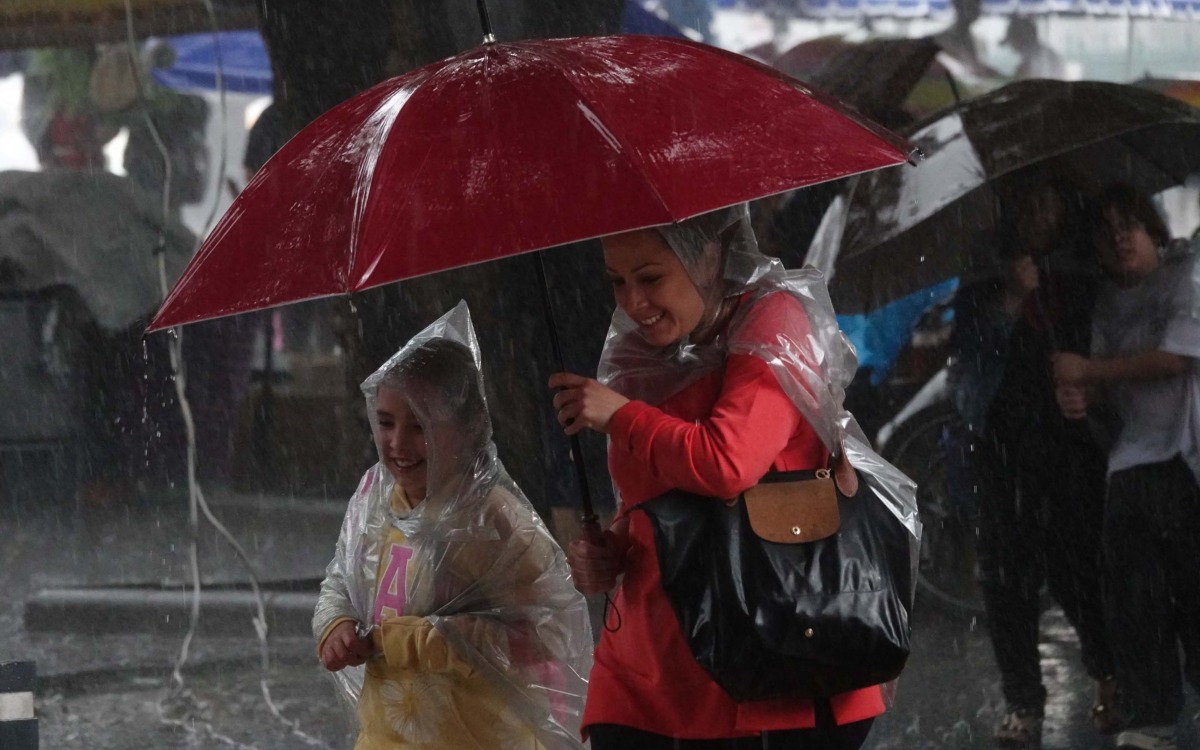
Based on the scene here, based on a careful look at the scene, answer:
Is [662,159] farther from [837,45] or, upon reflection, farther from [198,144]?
[198,144]

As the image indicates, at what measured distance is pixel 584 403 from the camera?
108 inches

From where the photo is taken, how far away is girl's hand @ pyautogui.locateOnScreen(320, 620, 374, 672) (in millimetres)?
3264

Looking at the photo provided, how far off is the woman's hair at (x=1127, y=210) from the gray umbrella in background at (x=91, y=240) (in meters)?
3.63

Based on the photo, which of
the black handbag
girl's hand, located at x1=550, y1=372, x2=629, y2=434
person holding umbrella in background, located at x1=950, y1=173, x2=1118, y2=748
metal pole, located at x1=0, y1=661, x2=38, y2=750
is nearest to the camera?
the black handbag

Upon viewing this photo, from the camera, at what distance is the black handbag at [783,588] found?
260 cm

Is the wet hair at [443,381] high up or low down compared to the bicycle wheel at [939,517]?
up

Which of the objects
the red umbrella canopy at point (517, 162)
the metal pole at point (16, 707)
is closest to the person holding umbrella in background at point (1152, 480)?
the red umbrella canopy at point (517, 162)

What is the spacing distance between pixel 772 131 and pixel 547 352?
3.62 metres

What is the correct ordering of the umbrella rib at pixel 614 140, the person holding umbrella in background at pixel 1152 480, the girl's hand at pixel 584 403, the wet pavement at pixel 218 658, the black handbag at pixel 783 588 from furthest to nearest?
the wet pavement at pixel 218 658 → the person holding umbrella in background at pixel 1152 480 → the girl's hand at pixel 584 403 → the black handbag at pixel 783 588 → the umbrella rib at pixel 614 140

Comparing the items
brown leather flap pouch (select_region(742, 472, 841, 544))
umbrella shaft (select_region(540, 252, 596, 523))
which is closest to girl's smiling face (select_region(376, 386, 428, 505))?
umbrella shaft (select_region(540, 252, 596, 523))

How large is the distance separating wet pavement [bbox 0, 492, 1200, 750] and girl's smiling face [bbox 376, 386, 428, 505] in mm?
2734

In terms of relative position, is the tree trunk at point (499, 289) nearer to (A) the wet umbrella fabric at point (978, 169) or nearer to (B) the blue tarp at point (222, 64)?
(B) the blue tarp at point (222, 64)

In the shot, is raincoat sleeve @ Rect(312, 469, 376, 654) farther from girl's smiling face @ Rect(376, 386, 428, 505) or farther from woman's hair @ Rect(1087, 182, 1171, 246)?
woman's hair @ Rect(1087, 182, 1171, 246)

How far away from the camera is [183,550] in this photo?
22.3 feet
